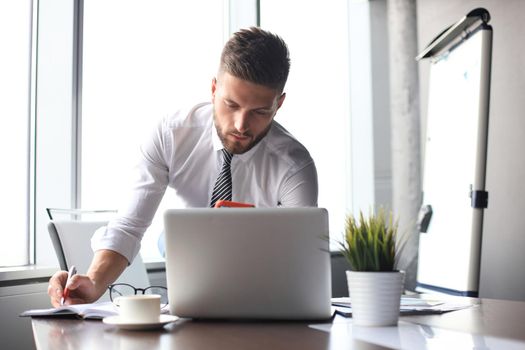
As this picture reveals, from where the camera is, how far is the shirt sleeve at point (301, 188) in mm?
2076

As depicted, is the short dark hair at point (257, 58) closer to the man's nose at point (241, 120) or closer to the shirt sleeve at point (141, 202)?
the man's nose at point (241, 120)

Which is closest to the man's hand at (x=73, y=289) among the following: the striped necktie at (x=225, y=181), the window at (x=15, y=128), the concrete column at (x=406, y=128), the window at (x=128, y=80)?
the striped necktie at (x=225, y=181)

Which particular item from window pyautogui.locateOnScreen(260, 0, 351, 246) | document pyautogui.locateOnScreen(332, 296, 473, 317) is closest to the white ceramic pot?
document pyautogui.locateOnScreen(332, 296, 473, 317)

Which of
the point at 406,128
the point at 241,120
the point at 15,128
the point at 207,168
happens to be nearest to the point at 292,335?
the point at 241,120

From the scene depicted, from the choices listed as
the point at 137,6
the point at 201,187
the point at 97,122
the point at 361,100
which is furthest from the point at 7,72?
the point at 361,100

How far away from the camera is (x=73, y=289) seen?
160cm

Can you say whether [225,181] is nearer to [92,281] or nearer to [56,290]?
[92,281]

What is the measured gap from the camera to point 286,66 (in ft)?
6.63

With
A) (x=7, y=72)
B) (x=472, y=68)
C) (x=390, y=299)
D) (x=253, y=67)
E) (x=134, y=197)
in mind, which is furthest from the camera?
(x=472, y=68)

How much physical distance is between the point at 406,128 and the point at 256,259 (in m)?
3.74

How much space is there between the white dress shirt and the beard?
0.27 feet

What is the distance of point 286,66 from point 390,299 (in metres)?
0.98

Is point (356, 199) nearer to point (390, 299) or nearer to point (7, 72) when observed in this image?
point (7, 72)

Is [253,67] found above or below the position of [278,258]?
above
